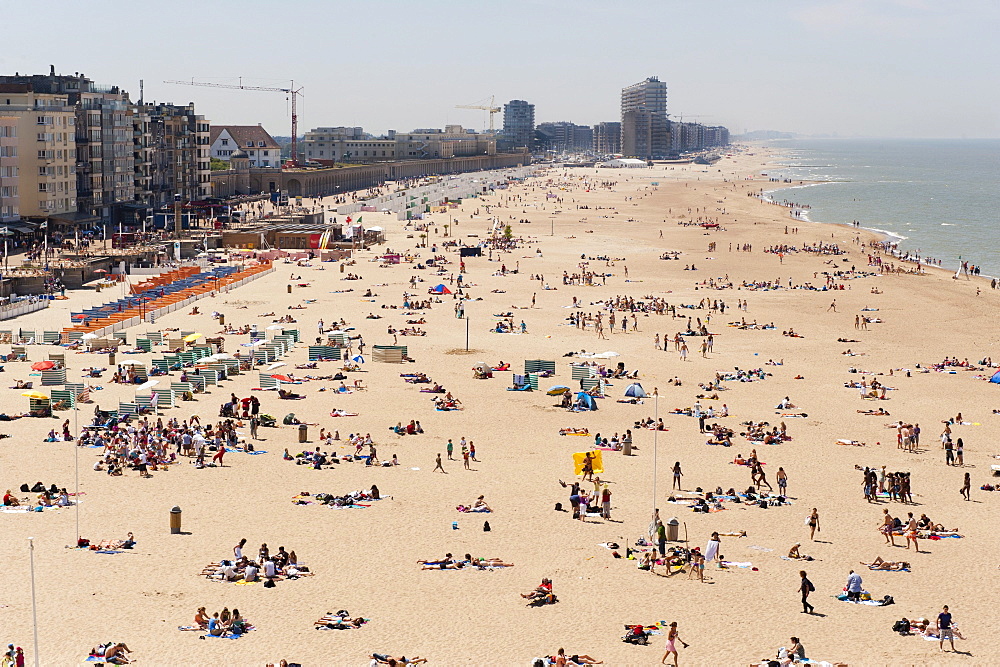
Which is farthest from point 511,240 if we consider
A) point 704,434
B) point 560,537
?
point 560,537

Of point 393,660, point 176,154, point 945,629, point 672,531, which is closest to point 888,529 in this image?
point 672,531

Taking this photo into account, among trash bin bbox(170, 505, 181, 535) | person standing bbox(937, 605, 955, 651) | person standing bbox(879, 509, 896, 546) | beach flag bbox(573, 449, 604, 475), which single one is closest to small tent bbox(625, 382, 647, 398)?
beach flag bbox(573, 449, 604, 475)

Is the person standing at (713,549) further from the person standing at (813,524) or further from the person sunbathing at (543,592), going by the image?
the person sunbathing at (543,592)

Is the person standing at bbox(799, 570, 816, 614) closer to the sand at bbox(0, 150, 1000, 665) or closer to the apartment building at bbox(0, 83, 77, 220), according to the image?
the sand at bbox(0, 150, 1000, 665)

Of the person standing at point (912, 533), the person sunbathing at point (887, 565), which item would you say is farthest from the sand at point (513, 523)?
the person standing at point (912, 533)

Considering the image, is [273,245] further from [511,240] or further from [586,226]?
[586,226]

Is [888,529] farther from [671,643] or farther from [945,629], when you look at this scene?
[671,643]
